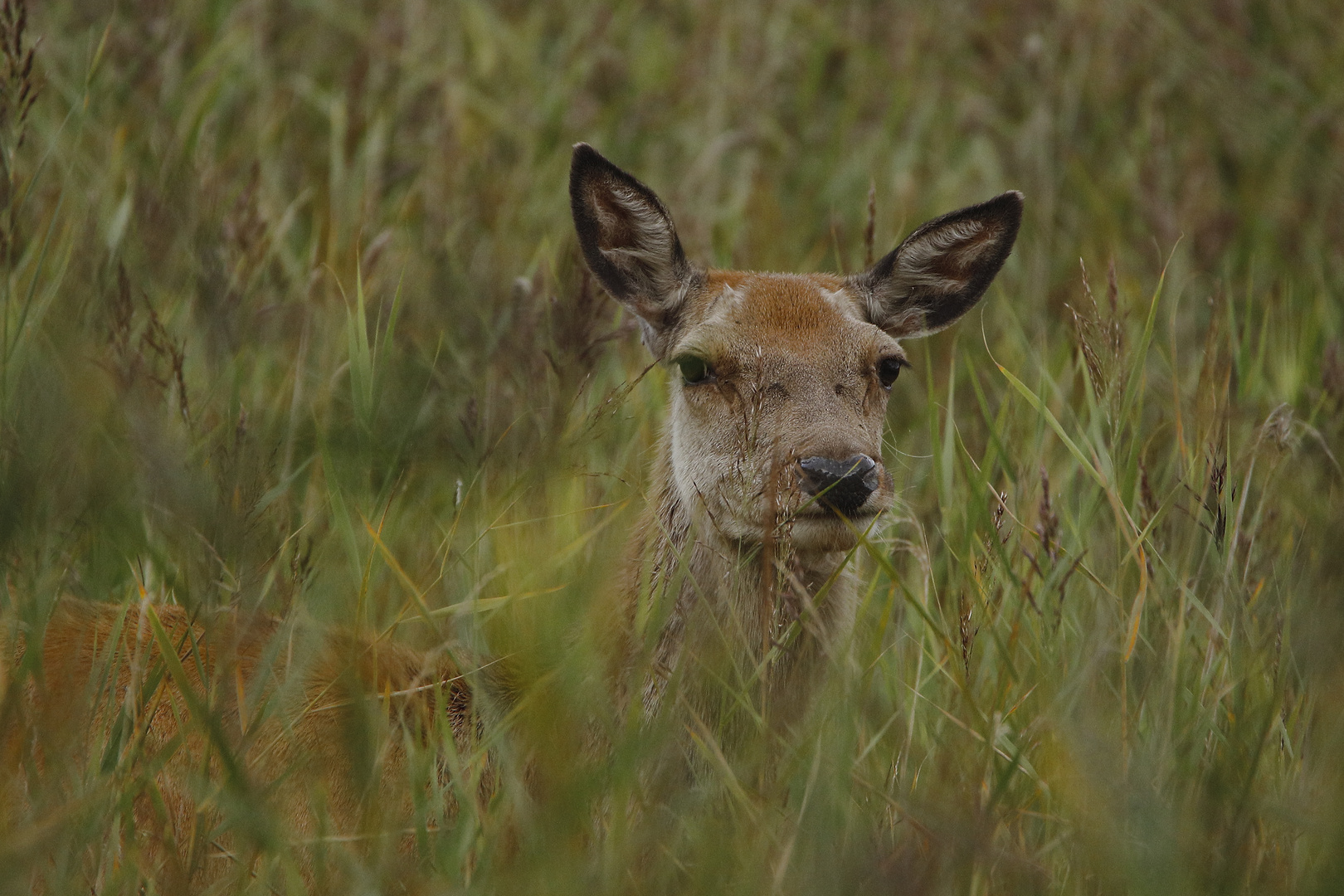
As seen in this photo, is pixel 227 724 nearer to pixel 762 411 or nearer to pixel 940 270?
pixel 762 411

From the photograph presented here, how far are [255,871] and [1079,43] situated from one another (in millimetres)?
6247

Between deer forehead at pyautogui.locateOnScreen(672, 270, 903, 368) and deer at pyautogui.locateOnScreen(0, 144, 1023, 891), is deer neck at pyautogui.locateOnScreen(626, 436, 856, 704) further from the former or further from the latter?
deer forehead at pyautogui.locateOnScreen(672, 270, 903, 368)

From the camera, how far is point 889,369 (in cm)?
410

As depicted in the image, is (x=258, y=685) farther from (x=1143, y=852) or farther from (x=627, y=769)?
(x=1143, y=852)

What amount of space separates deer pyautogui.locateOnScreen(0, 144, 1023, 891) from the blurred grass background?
0.13 meters

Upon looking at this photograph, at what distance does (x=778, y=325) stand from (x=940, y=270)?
0.82 metres

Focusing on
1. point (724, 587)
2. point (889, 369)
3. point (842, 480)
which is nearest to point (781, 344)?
point (889, 369)

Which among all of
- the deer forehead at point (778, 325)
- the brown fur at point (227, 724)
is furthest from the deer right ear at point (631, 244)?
the brown fur at point (227, 724)

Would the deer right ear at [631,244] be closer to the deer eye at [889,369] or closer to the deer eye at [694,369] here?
the deer eye at [694,369]

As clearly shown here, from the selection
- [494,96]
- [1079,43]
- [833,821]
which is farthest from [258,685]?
[1079,43]

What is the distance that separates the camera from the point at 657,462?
4270mm

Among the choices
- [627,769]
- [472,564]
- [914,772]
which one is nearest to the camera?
[627,769]

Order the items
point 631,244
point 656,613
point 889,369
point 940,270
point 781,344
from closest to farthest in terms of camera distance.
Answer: point 656,613 → point 781,344 → point 889,369 → point 631,244 → point 940,270

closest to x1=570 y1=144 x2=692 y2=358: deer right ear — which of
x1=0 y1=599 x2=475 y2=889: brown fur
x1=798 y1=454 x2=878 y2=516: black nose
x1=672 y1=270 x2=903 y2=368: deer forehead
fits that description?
x1=672 y1=270 x2=903 y2=368: deer forehead
